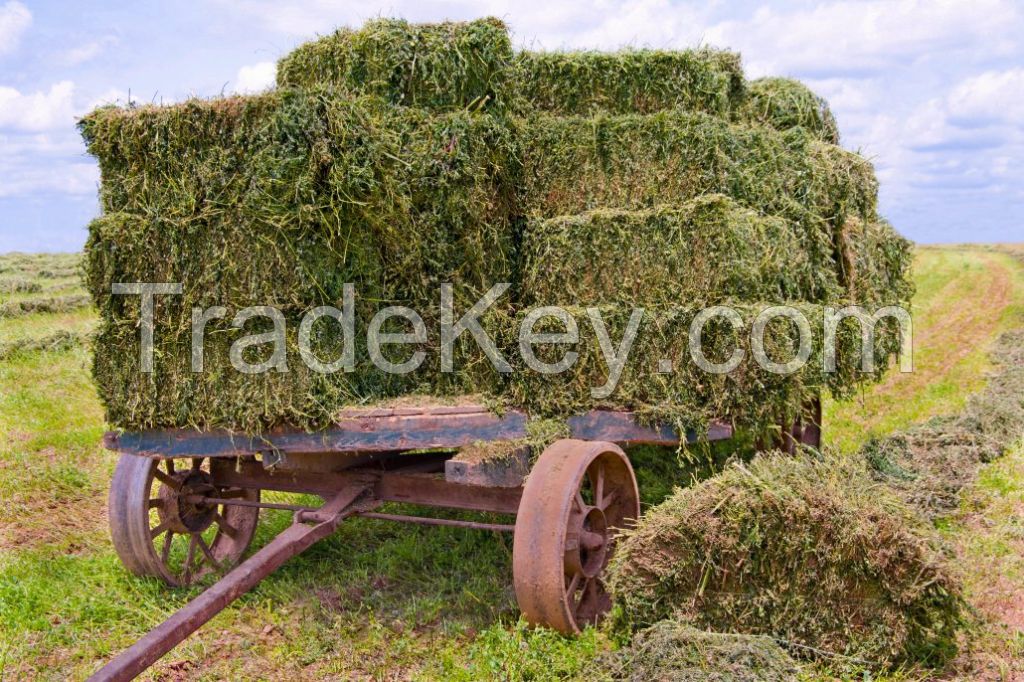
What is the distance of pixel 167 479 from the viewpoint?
19.0 feet

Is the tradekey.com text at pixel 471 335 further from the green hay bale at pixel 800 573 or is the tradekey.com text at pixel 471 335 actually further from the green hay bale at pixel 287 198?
the green hay bale at pixel 800 573

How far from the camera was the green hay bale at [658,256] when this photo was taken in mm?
4906

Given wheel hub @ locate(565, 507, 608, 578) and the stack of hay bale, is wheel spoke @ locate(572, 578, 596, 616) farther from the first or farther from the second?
the stack of hay bale

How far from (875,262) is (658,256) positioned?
2.84 metres

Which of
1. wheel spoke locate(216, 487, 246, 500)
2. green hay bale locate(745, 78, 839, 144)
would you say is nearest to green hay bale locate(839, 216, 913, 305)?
green hay bale locate(745, 78, 839, 144)

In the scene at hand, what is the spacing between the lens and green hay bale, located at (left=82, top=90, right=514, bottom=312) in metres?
4.61

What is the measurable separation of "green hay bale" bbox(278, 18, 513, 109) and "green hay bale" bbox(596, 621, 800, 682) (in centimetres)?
298

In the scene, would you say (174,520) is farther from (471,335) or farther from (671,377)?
(671,377)

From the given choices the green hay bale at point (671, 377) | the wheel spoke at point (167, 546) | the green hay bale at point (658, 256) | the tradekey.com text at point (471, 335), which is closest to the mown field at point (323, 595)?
the wheel spoke at point (167, 546)

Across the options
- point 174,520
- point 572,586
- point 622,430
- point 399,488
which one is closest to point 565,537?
point 572,586

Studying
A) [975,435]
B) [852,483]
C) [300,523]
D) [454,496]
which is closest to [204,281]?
[300,523]

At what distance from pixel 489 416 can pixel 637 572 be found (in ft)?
3.66

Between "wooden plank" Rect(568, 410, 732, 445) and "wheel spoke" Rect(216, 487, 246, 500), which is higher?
"wooden plank" Rect(568, 410, 732, 445)

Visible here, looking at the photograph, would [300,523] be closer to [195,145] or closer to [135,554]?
[135,554]
